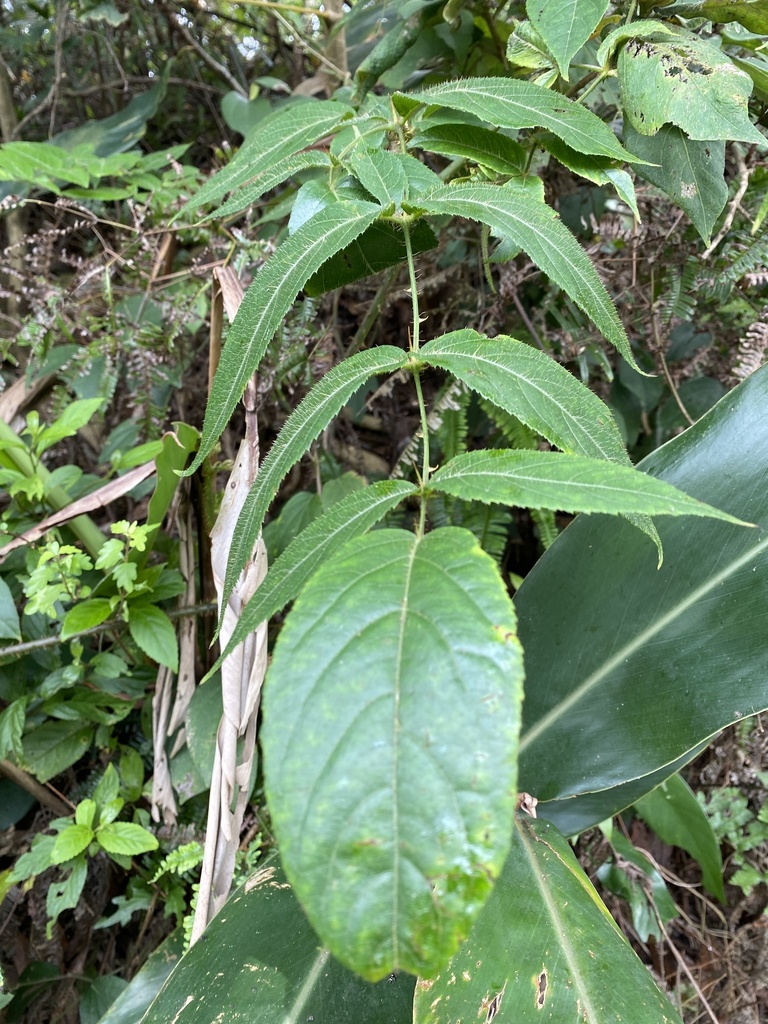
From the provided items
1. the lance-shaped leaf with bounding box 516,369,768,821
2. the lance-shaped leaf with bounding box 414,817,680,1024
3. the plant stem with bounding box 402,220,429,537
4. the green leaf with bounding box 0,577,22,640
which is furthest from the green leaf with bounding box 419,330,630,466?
the green leaf with bounding box 0,577,22,640

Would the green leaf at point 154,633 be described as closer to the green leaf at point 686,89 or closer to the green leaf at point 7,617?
the green leaf at point 7,617

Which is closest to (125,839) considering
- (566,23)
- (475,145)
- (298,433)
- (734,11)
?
(298,433)

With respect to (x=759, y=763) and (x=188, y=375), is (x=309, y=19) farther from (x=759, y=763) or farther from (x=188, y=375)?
(x=759, y=763)

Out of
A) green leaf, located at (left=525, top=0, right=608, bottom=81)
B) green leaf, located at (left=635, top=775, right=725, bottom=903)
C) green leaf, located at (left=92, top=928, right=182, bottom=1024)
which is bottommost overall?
green leaf, located at (left=635, top=775, right=725, bottom=903)

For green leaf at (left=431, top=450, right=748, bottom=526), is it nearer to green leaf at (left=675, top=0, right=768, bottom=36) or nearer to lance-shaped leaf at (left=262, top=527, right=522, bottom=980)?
lance-shaped leaf at (left=262, top=527, right=522, bottom=980)

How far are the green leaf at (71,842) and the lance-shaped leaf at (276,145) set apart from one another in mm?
746

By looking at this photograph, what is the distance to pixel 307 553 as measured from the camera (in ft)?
1.28

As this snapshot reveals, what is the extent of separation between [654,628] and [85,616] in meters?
0.68

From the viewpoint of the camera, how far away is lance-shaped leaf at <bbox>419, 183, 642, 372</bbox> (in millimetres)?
490

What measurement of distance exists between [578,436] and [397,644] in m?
0.21

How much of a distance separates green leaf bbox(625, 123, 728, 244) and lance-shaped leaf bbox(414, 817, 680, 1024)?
0.62 meters

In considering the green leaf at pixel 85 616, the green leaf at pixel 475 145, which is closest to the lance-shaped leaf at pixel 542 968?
the green leaf at pixel 85 616

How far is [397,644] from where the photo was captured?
292 millimetres

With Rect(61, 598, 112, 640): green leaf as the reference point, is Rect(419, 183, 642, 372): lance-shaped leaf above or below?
above
